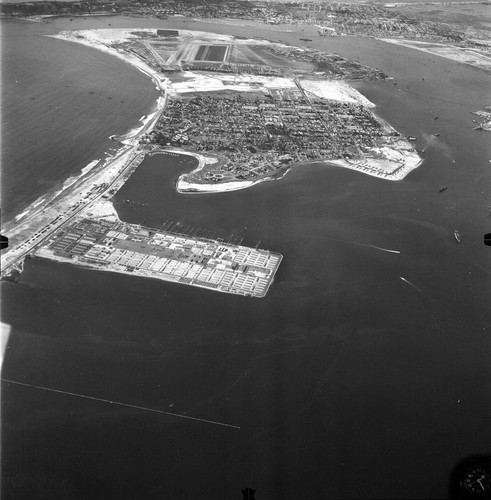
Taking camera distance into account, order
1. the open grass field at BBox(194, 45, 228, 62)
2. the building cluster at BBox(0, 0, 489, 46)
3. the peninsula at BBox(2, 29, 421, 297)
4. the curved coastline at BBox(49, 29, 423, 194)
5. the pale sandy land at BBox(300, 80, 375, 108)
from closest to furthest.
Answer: the peninsula at BBox(2, 29, 421, 297)
the curved coastline at BBox(49, 29, 423, 194)
the pale sandy land at BBox(300, 80, 375, 108)
the open grass field at BBox(194, 45, 228, 62)
the building cluster at BBox(0, 0, 489, 46)

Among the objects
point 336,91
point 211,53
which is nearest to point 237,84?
point 336,91

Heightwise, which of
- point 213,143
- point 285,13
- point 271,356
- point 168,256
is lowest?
point 271,356

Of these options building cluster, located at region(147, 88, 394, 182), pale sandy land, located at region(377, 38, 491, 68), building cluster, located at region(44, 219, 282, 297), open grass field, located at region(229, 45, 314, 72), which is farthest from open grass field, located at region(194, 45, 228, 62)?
building cluster, located at region(44, 219, 282, 297)

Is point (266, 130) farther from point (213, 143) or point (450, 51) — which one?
point (450, 51)

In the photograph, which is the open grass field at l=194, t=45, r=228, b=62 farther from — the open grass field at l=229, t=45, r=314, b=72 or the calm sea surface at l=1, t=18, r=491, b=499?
the calm sea surface at l=1, t=18, r=491, b=499

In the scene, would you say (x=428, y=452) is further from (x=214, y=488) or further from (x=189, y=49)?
(x=189, y=49)
